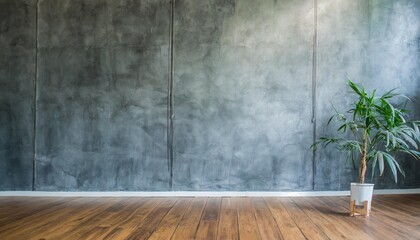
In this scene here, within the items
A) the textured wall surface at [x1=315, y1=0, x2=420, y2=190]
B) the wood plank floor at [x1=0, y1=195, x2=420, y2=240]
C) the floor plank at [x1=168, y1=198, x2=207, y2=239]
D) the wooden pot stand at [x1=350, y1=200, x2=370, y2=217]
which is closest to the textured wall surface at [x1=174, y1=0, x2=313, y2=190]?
the textured wall surface at [x1=315, y1=0, x2=420, y2=190]

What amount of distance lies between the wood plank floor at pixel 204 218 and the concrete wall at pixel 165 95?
0.40m

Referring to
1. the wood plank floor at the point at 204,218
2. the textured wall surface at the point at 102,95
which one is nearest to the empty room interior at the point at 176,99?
the textured wall surface at the point at 102,95

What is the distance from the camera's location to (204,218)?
3.54 m

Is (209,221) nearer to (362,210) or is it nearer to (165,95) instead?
(362,210)

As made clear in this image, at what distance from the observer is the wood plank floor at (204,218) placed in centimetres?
295

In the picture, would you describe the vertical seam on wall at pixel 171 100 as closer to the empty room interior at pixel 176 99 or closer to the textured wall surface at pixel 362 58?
the empty room interior at pixel 176 99

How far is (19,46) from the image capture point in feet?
16.2

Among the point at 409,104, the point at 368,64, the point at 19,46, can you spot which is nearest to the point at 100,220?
the point at 19,46

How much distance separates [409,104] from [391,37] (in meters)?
0.92

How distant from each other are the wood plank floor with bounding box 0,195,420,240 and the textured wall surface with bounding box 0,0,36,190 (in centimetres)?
42

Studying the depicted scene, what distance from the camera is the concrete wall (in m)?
Answer: 4.87

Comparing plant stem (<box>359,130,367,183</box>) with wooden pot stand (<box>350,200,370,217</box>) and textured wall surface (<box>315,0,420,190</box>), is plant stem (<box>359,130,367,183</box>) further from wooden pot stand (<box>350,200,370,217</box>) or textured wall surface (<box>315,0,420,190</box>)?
textured wall surface (<box>315,0,420,190</box>)

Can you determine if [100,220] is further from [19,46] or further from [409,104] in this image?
[409,104]

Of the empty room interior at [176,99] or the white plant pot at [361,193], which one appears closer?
the white plant pot at [361,193]
